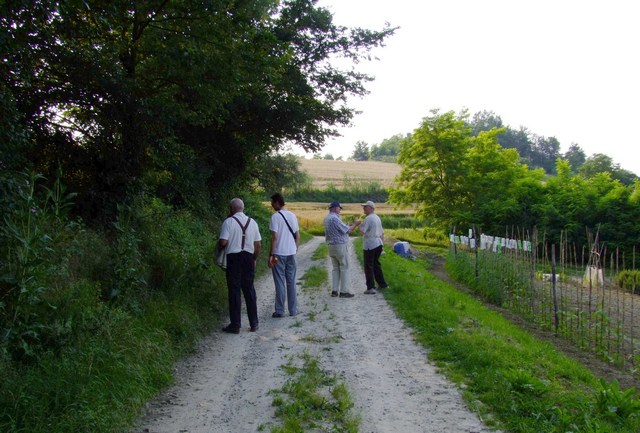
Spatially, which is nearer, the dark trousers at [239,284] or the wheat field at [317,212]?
the dark trousers at [239,284]

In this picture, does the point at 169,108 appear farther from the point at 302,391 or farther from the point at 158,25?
the point at 302,391

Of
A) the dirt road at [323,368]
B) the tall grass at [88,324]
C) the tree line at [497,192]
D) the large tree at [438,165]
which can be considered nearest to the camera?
the tall grass at [88,324]

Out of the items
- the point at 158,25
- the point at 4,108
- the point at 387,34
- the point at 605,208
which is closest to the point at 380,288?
the point at 158,25

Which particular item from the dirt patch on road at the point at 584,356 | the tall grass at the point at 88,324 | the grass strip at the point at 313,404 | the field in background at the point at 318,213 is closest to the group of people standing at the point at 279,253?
the tall grass at the point at 88,324

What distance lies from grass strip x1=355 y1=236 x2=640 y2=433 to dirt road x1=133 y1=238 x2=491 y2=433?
0.74 feet

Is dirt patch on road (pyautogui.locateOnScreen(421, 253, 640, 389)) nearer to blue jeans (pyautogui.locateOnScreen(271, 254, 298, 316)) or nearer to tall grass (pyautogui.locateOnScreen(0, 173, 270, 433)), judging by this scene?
blue jeans (pyautogui.locateOnScreen(271, 254, 298, 316))

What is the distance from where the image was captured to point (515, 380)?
546 centimetres

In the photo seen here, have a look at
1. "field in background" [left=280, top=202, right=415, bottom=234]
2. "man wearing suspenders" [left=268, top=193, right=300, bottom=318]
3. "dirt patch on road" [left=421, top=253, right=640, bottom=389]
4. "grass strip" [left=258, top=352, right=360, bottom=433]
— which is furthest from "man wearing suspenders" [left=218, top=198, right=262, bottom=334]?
"field in background" [left=280, top=202, right=415, bottom=234]

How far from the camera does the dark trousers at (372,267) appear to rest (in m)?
11.9

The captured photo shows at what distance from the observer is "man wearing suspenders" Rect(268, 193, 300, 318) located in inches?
371

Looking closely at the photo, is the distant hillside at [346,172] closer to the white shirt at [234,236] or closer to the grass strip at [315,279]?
the grass strip at [315,279]

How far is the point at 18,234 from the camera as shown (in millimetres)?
5152

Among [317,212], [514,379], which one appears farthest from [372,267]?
[317,212]

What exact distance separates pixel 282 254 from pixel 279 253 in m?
0.06
